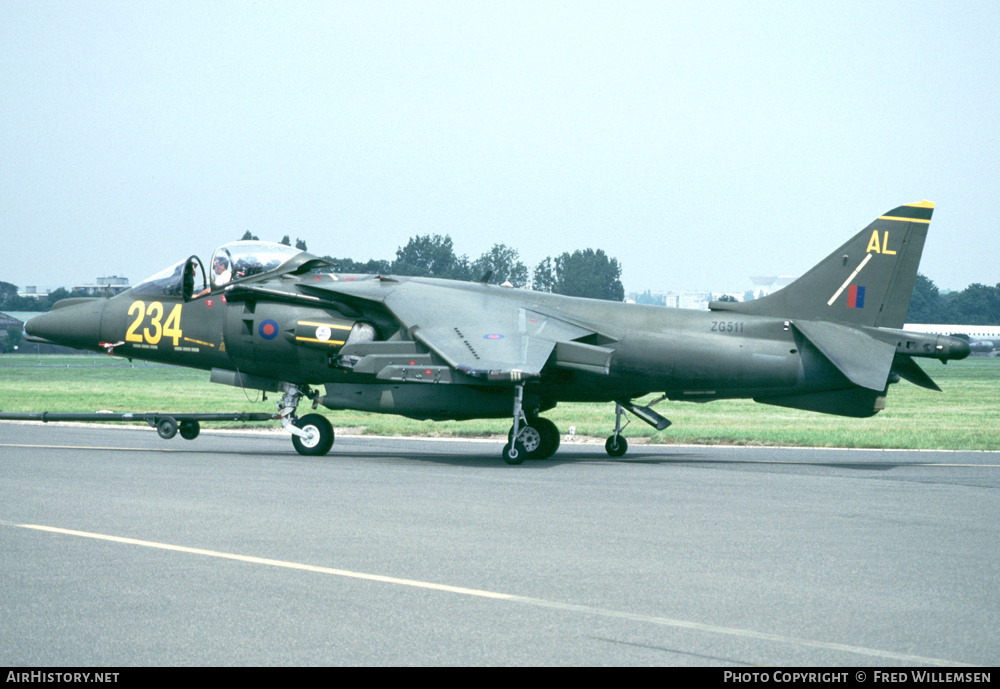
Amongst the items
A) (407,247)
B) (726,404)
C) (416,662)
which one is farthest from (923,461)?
(407,247)

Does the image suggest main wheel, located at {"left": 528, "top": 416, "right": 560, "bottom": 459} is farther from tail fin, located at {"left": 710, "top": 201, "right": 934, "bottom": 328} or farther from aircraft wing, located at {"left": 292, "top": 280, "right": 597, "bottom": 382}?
tail fin, located at {"left": 710, "top": 201, "right": 934, "bottom": 328}

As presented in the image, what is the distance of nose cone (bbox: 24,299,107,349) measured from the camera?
844 inches

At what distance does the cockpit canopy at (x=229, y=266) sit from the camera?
20.7 metres

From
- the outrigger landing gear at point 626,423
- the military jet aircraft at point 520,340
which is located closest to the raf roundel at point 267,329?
the military jet aircraft at point 520,340

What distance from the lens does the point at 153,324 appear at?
69.2ft

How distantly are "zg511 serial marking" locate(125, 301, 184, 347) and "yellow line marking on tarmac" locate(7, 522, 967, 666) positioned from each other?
10891 mm

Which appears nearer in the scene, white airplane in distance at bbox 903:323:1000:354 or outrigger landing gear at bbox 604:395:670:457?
outrigger landing gear at bbox 604:395:670:457

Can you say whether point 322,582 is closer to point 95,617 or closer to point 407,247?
point 95,617

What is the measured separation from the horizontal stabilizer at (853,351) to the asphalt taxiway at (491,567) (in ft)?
6.25

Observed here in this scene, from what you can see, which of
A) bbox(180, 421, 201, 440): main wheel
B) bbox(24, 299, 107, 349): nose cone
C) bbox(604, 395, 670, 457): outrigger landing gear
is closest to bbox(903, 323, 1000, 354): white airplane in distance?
bbox(604, 395, 670, 457): outrigger landing gear

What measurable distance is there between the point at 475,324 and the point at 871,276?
276 inches

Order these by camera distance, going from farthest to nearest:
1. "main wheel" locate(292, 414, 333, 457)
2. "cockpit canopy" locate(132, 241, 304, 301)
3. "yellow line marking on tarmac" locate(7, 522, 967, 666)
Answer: "cockpit canopy" locate(132, 241, 304, 301) → "main wheel" locate(292, 414, 333, 457) → "yellow line marking on tarmac" locate(7, 522, 967, 666)

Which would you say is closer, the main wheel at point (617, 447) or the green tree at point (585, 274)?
the main wheel at point (617, 447)

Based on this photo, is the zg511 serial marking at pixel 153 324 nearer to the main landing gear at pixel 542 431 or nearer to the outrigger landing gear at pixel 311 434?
the outrigger landing gear at pixel 311 434
